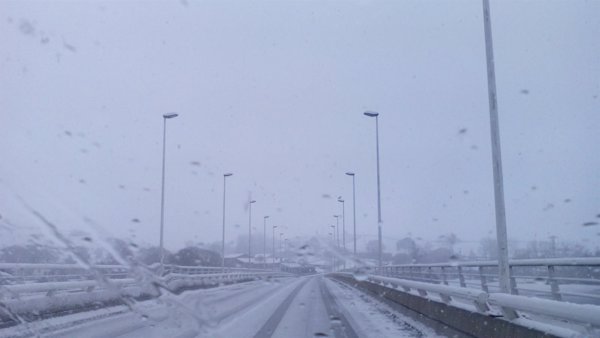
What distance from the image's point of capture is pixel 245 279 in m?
59.2

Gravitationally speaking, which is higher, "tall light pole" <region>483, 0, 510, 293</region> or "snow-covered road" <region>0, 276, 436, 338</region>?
"tall light pole" <region>483, 0, 510, 293</region>

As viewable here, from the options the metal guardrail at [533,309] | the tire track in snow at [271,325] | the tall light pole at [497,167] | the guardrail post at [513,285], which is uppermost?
the tall light pole at [497,167]

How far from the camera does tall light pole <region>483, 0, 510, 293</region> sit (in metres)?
14.0

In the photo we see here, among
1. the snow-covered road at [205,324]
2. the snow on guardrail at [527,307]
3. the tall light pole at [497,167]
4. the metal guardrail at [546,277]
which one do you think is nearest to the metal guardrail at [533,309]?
the snow on guardrail at [527,307]

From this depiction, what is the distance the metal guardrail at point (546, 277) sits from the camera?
12.7 meters

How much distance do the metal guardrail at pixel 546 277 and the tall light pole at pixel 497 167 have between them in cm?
66

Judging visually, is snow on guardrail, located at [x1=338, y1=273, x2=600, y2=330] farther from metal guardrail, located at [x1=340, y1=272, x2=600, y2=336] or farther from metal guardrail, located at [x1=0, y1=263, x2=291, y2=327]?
metal guardrail, located at [x1=0, y1=263, x2=291, y2=327]

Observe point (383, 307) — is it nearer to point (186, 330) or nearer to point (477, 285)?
point (477, 285)

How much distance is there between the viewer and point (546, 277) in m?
13.3

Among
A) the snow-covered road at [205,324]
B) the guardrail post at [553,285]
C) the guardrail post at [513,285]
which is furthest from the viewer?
the guardrail post at [513,285]

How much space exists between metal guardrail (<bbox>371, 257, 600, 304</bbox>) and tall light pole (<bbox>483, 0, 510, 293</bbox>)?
657 millimetres

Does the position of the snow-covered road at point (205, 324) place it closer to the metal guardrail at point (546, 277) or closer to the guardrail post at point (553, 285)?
the metal guardrail at point (546, 277)

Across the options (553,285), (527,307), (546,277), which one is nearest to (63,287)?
(546,277)

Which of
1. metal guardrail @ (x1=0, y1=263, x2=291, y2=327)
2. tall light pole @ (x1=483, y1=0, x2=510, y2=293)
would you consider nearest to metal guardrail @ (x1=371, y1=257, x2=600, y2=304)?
tall light pole @ (x1=483, y1=0, x2=510, y2=293)
